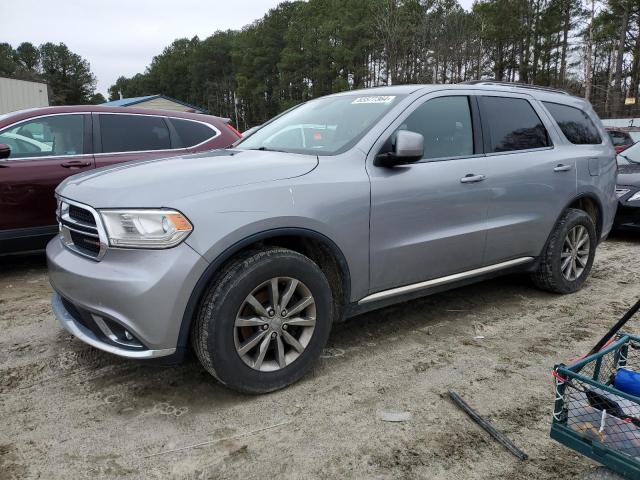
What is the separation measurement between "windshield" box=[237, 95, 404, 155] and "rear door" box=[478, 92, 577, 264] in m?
0.97

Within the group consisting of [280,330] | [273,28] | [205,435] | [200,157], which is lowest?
[205,435]

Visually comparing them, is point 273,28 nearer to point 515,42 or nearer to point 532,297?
point 515,42

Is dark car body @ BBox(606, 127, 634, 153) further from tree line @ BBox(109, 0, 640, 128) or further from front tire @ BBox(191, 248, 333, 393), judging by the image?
tree line @ BBox(109, 0, 640, 128)

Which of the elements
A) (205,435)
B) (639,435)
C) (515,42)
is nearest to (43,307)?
(205,435)

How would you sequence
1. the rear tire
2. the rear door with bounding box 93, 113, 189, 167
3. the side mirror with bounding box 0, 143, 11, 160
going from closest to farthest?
the rear tire < the side mirror with bounding box 0, 143, 11, 160 < the rear door with bounding box 93, 113, 189, 167

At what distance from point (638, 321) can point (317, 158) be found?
9.28ft

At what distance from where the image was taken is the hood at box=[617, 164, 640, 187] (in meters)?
7.35

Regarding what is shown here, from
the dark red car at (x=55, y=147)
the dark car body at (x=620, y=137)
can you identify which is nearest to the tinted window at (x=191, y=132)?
the dark red car at (x=55, y=147)

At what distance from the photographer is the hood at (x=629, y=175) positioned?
24.1 feet

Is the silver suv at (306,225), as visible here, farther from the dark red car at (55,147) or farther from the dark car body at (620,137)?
the dark car body at (620,137)

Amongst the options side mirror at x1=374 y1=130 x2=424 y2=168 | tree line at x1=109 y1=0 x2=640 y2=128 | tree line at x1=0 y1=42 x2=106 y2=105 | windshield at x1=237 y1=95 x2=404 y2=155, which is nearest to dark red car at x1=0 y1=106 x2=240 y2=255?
windshield at x1=237 y1=95 x2=404 y2=155

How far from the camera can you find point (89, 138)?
538cm

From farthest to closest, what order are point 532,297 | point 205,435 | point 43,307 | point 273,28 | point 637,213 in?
point 273,28 → point 637,213 → point 532,297 → point 43,307 → point 205,435

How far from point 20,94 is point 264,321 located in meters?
31.7
